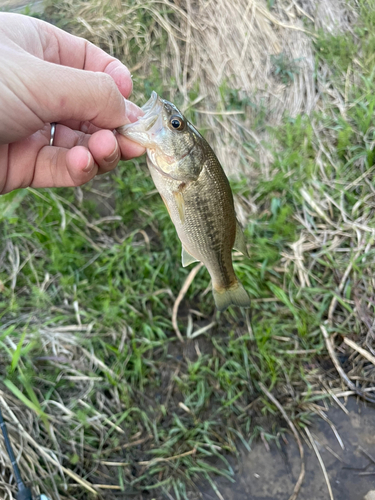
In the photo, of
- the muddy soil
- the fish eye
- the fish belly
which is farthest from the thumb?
the muddy soil

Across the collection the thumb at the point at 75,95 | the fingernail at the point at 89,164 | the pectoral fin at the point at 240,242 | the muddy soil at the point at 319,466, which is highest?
the thumb at the point at 75,95

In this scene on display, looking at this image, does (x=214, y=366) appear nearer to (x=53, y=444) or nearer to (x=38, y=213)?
(x=53, y=444)

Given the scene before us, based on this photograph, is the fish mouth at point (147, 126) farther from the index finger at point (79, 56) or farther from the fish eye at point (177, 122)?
the index finger at point (79, 56)

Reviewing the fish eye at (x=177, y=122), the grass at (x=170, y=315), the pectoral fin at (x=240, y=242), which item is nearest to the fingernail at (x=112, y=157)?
the fish eye at (x=177, y=122)

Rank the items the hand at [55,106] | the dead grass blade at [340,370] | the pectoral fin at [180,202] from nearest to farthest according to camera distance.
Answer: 1. the hand at [55,106]
2. the pectoral fin at [180,202]
3. the dead grass blade at [340,370]

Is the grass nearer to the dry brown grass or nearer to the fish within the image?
the dry brown grass

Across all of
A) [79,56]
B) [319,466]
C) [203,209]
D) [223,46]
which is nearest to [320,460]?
[319,466]
